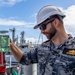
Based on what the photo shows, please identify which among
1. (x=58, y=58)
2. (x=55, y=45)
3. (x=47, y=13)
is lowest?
(x=58, y=58)

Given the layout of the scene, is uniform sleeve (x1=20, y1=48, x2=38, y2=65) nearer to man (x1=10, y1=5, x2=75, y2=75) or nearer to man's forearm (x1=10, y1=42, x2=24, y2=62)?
man's forearm (x1=10, y1=42, x2=24, y2=62)

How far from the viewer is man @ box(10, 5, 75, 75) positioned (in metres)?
3.05

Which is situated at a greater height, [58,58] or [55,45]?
[55,45]

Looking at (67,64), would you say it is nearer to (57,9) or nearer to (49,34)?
(49,34)

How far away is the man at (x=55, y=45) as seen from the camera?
3051mm

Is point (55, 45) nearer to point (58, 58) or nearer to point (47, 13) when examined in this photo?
point (58, 58)

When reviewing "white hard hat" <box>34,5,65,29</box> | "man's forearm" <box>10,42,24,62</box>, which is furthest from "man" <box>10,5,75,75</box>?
"man's forearm" <box>10,42,24,62</box>

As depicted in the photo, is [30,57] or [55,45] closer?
[55,45]

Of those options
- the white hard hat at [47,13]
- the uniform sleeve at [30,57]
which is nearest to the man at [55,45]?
the white hard hat at [47,13]

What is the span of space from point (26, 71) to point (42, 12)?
3195mm

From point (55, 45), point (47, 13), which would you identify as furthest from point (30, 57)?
point (47, 13)

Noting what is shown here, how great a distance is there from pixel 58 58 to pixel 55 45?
159 millimetres

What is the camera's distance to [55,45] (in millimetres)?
3180

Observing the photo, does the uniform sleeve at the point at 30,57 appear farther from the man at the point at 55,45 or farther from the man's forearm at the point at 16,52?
the man at the point at 55,45
